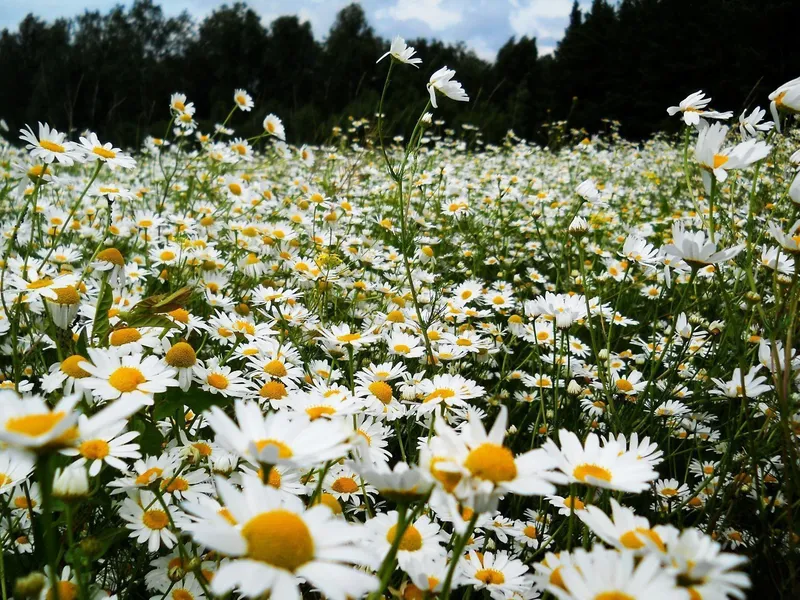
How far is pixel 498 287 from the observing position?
2.26 m

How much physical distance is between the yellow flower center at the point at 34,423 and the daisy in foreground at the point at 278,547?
139 millimetres

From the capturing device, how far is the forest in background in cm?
1014

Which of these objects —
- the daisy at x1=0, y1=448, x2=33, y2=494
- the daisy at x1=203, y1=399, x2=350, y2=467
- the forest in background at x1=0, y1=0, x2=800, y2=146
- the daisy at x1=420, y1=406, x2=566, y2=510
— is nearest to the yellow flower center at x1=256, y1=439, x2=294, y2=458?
the daisy at x1=203, y1=399, x2=350, y2=467

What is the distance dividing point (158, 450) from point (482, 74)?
19795mm

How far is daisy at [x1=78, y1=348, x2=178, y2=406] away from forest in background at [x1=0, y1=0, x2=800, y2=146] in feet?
18.5

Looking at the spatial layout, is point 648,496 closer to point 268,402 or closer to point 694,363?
point 694,363

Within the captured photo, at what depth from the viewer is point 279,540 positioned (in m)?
0.46

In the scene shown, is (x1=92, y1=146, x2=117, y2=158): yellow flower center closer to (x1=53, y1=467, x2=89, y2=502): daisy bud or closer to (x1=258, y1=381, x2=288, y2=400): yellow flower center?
(x1=258, y1=381, x2=288, y2=400): yellow flower center

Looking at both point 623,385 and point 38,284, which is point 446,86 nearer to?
point 623,385

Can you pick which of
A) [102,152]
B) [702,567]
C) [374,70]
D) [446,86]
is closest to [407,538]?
[702,567]

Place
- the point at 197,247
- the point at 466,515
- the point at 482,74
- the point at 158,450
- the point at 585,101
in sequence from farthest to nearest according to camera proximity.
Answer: the point at 482,74, the point at 585,101, the point at 197,247, the point at 158,450, the point at 466,515

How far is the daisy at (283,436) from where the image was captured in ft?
1.78

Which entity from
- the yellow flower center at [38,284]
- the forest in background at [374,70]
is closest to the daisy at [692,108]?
the yellow flower center at [38,284]

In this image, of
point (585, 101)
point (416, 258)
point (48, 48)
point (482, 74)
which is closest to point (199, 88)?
point (48, 48)
